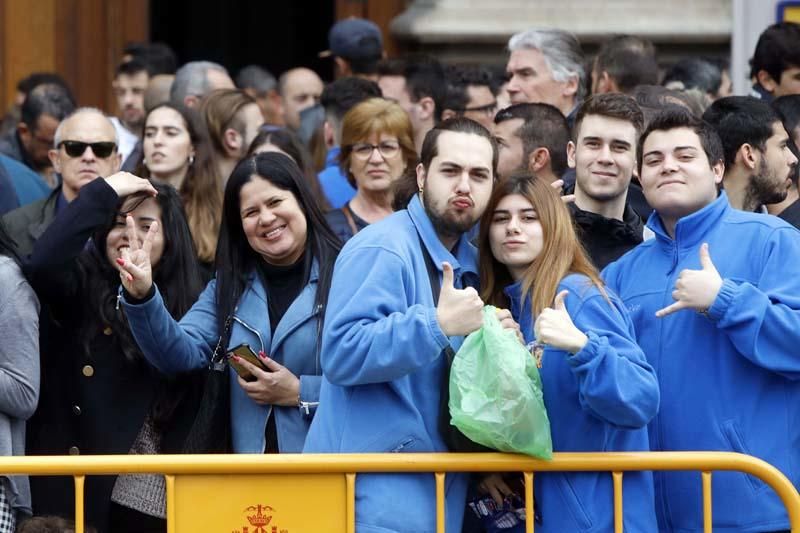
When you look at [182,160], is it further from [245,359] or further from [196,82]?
[245,359]

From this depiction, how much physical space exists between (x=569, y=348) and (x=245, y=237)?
1573 millimetres

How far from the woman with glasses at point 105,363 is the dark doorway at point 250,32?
9.86m

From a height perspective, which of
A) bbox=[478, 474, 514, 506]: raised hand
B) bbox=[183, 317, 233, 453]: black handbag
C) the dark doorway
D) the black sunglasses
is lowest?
bbox=[478, 474, 514, 506]: raised hand

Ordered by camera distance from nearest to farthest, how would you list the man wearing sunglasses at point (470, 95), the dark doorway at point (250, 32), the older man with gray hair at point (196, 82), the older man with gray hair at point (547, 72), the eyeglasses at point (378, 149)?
the eyeglasses at point (378, 149), the older man with gray hair at point (547, 72), the man wearing sunglasses at point (470, 95), the older man with gray hair at point (196, 82), the dark doorway at point (250, 32)

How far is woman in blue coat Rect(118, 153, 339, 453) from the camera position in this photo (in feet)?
18.2

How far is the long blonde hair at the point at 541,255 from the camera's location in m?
5.04

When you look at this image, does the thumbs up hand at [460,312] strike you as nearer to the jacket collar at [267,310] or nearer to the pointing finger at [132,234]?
the jacket collar at [267,310]

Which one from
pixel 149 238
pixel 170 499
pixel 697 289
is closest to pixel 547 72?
pixel 149 238

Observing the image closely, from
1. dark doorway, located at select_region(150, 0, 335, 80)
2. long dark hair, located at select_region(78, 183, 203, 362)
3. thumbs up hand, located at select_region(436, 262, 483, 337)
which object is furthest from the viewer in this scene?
dark doorway, located at select_region(150, 0, 335, 80)

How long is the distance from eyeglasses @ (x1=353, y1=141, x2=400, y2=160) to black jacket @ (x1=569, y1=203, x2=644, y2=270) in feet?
4.61

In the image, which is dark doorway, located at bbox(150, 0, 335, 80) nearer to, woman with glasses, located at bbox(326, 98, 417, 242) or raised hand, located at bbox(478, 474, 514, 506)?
woman with glasses, located at bbox(326, 98, 417, 242)

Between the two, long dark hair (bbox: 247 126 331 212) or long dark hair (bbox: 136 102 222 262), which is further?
long dark hair (bbox: 247 126 331 212)

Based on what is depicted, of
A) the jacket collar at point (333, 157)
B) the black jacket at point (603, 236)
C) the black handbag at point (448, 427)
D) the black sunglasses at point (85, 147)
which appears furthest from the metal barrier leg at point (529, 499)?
the jacket collar at point (333, 157)

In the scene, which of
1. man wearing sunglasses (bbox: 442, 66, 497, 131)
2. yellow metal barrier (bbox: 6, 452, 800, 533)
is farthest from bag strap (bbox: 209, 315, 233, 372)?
man wearing sunglasses (bbox: 442, 66, 497, 131)
